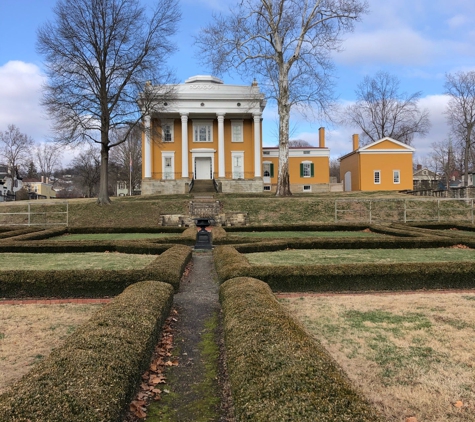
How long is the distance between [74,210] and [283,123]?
1467 cm

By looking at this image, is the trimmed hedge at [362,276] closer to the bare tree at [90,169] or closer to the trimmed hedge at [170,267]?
the trimmed hedge at [170,267]

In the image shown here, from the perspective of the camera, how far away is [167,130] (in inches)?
1443

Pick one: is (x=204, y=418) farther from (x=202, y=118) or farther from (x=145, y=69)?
(x=202, y=118)

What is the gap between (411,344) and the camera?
4145mm

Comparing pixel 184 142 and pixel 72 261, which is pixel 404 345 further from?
pixel 184 142

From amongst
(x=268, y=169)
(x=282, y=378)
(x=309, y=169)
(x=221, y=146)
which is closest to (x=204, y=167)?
(x=221, y=146)

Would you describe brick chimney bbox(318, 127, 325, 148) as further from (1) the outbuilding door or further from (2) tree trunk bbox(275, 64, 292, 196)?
(2) tree trunk bbox(275, 64, 292, 196)

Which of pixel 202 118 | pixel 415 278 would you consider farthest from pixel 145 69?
pixel 415 278

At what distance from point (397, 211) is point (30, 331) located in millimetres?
21666

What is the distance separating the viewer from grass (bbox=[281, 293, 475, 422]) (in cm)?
302

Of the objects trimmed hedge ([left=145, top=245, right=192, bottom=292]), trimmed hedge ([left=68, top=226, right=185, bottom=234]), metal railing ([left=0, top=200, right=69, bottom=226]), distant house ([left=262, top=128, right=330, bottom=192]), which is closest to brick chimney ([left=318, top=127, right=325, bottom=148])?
distant house ([left=262, top=128, right=330, bottom=192])

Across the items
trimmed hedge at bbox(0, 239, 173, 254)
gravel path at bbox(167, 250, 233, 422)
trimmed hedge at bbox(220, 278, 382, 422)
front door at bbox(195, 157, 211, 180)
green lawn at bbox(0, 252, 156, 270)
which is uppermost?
front door at bbox(195, 157, 211, 180)

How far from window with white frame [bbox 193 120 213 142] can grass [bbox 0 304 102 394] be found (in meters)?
32.1

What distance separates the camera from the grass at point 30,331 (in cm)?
377
